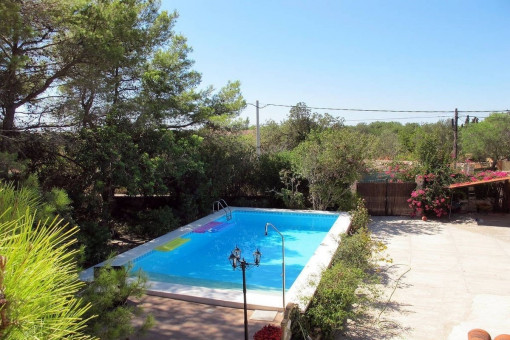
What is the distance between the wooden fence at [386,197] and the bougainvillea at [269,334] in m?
9.94

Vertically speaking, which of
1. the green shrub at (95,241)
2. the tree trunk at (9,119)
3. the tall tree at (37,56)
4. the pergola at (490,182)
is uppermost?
the tall tree at (37,56)

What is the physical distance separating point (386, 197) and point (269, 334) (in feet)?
34.0

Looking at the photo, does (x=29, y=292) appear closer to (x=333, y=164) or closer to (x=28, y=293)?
(x=28, y=293)

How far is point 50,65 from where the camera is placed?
8.60 m

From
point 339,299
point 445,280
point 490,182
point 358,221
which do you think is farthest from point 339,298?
point 490,182

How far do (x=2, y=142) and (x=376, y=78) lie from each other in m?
20.3

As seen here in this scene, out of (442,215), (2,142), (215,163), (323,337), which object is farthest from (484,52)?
(2,142)

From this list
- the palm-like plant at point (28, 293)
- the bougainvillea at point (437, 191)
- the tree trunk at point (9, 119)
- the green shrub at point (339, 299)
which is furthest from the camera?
the bougainvillea at point (437, 191)

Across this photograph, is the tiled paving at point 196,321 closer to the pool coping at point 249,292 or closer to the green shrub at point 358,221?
the pool coping at point 249,292

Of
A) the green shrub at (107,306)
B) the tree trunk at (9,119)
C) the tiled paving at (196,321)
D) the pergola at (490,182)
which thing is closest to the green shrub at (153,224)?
the tree trunk at (9,119)

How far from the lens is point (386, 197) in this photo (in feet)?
44.9

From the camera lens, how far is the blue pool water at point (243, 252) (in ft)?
27.7

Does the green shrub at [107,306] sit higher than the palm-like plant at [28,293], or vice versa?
the palm-like plant at [28,293]

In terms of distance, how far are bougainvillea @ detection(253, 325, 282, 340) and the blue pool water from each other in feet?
9.47
